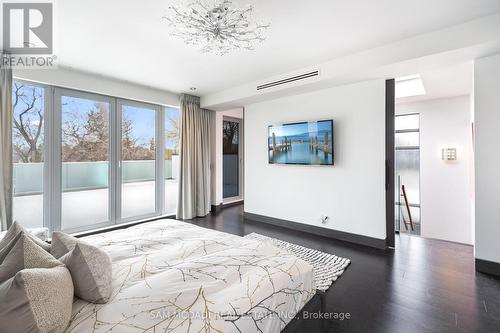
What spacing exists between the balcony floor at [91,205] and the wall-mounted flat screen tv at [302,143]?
2412 mm

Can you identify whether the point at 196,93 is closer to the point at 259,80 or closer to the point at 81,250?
the point at 259,80

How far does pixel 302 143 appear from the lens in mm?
4051

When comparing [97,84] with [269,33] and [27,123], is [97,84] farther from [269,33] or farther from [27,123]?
[269,33]

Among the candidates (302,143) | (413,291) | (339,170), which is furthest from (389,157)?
(413,291)

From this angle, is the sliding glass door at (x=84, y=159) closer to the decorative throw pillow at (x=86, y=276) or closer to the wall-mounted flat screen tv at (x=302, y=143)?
the wall-mounted flat screen tv at (x=302, y=143)

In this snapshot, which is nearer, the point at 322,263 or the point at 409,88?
the point at 322,263

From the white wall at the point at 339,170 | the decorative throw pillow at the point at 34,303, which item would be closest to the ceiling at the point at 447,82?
the white wall at the point at 339,170

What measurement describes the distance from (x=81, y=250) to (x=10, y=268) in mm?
259

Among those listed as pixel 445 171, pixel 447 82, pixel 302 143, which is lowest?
pixel 445 171

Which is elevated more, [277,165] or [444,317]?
[277,165]

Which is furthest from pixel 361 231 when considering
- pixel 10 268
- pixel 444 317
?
pixel 10 268

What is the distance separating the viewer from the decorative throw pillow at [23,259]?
1051mm

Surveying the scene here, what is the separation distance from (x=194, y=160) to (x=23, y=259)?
4.11m

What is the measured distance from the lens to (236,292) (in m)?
1.28
